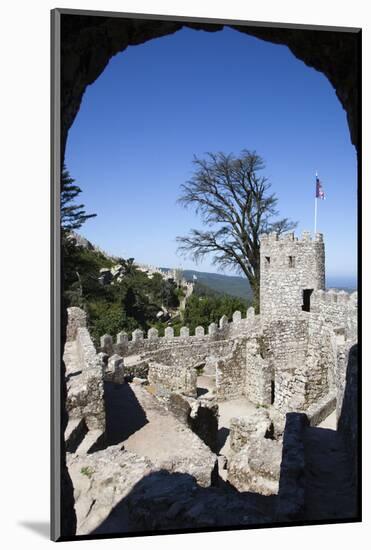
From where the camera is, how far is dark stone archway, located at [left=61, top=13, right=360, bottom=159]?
11.9ft

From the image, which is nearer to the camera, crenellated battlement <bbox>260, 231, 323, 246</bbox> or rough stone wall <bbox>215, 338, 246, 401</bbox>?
rough stone wall <bbox>215, 338, 246, 401</bbox>

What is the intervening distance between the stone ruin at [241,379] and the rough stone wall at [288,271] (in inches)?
1.0

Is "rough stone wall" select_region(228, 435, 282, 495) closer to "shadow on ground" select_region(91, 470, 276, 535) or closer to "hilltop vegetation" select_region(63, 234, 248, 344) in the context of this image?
"shadow on ground" select_region(91, 470, 276, 535)

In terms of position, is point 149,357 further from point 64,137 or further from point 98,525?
point 64,137

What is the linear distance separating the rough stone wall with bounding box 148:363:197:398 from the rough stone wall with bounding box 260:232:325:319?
9.33ft

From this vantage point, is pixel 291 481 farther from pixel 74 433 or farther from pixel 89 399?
pixel 89 399

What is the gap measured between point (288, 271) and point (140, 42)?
861 cm

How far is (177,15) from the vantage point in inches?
159

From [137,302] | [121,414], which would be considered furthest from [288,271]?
[137,302]

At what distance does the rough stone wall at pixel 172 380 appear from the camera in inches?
403

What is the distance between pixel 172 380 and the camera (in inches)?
425

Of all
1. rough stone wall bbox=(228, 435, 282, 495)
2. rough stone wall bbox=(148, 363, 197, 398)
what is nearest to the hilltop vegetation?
rough stone wall bbox=(148, 363, 197, 398)

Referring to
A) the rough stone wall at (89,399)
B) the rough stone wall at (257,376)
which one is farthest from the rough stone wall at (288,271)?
the rough stone wall at (89,399)

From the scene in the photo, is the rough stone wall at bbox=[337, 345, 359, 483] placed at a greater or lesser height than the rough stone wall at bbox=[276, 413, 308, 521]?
greater
